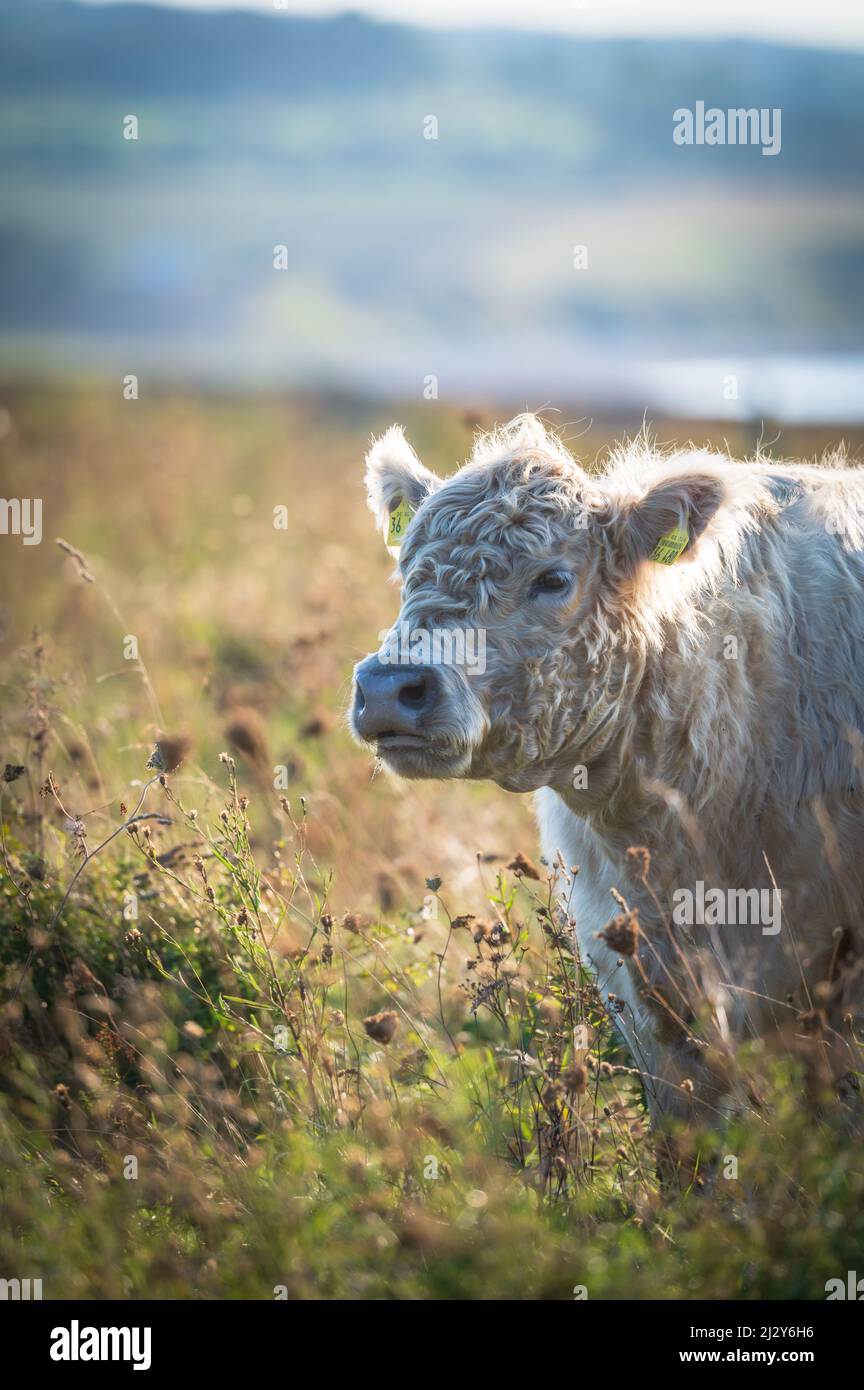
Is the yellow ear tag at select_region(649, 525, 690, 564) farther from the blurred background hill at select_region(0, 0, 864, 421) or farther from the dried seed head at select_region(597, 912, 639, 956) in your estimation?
the blurred background hill at select_region(0, 0, 864, 421)

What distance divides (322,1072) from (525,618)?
1833mm

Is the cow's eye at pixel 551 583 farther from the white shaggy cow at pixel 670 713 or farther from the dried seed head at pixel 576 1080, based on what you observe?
the dried seed head at pixel 576 1080

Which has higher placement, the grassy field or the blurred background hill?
the blurred background hill

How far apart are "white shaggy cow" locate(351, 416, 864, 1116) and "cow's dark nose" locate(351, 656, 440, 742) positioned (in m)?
0.12

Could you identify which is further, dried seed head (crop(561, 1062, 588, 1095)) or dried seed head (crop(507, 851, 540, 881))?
dried seed head (crop(507, 851, 540, 881))

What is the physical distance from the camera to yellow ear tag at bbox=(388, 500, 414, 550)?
5330 millimetres

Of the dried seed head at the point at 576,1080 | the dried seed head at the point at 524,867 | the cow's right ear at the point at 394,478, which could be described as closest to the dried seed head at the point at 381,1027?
the dried seed head at the point at 576,1080

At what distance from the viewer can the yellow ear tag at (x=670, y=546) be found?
4469mm

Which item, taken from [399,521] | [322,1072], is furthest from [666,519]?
[322,1072]

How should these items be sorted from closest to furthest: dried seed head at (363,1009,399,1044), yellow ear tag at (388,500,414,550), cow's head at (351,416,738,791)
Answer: dried seed head at (363,1009,399,1044) → cow's head at (351,416,738,791) → yellow ear tag at (388,500,414,550)

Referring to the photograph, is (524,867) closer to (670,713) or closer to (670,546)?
(670,713)

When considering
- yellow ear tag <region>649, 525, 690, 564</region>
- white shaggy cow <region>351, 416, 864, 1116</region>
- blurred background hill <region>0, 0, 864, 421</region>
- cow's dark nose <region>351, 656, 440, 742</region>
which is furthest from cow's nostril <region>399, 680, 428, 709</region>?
blurred background hill <region>0, 0, 864, 421</region>

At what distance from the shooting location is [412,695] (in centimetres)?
413
